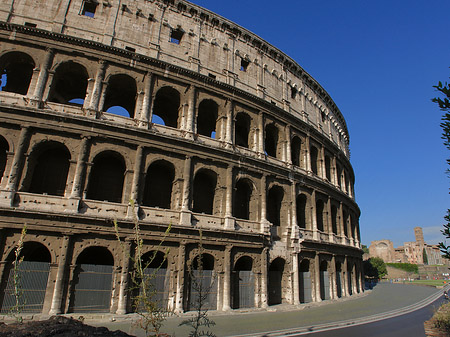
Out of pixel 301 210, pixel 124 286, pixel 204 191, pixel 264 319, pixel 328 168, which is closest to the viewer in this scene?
pixel 124 286

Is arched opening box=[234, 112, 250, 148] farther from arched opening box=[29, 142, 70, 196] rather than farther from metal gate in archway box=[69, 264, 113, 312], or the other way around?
metal gate in archway box=[69, 264, 113, 312]

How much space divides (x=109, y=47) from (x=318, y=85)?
18.4 m

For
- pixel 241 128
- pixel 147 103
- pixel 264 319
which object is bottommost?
pixel 264 319

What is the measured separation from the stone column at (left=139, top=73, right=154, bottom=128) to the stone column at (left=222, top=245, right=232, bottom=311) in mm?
8066

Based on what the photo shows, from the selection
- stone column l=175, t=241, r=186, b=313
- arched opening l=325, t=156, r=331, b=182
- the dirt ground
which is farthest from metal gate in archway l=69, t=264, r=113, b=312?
arched opening l=325, t=156, r=331, b=182

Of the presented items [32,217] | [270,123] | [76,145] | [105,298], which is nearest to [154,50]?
[76,145]

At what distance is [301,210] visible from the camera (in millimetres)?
21266

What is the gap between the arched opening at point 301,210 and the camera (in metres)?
20.8

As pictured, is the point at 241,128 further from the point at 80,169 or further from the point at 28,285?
the point at 28,285

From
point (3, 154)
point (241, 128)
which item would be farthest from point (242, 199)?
point (3, 154)

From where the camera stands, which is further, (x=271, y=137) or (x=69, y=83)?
(x=271, y=137)

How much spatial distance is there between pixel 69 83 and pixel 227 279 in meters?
14.5

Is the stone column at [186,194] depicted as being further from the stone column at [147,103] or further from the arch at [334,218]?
the arch at [334,218]

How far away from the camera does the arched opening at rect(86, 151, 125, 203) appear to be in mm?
14531
